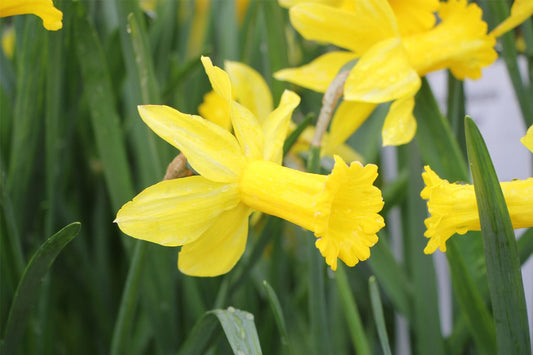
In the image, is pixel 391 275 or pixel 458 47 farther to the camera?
pixel 391 275

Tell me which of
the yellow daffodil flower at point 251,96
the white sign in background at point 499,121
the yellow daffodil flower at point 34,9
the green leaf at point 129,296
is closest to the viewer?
the yellow daffodil flower at point 34,9

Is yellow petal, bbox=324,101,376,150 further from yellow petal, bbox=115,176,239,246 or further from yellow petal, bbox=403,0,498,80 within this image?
yellow petal, bbox=115,176,239,246

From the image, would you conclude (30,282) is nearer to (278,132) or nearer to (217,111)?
(278,132)

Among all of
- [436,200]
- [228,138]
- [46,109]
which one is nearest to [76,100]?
[46,109]

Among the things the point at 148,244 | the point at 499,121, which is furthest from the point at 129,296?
the point at 499,121

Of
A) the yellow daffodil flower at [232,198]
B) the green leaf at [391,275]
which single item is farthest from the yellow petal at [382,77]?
the green leaf at [391,275]

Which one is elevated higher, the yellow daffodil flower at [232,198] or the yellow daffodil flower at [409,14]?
the yellow daffodil flower at [409,14]

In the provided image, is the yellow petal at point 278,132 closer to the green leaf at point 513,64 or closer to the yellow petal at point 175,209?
the yellow petal at point 175,209
